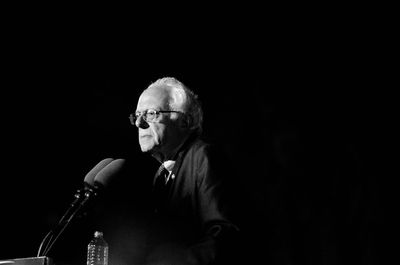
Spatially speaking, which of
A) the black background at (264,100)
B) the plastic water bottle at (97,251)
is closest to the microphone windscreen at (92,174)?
the plastic water bottle at (97,251)

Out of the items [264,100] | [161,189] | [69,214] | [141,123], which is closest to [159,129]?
[141,123]

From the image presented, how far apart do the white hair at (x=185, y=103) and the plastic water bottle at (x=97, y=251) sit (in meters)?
0.61

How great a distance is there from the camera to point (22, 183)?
115 inches

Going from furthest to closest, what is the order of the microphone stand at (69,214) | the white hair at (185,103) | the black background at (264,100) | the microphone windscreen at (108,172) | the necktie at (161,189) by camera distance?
the black background at (264,100)
the white hair at (185,103)
the necktie at (161,189)
the microphone windscreen at (108,172)
the microphone stand at (69,214)

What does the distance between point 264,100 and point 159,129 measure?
57.1 inches

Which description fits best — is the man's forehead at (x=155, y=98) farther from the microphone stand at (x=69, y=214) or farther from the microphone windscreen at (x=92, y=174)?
Answer: the microphone stand at (x=69, y=214)

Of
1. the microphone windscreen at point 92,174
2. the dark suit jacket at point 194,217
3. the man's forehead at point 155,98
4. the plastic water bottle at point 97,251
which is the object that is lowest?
the plastic water bottle at point 97,251

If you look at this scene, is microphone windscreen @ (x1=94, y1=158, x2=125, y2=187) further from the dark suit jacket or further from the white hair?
the white hair

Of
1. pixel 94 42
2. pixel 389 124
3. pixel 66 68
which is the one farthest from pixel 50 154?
pixel 389 124

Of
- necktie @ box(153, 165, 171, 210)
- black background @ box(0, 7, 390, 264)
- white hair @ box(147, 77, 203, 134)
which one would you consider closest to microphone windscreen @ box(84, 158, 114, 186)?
necktie @ box(153, 165, 171, 210)

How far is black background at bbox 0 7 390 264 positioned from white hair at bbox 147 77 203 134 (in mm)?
1030

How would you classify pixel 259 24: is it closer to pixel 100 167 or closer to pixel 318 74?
pixel 318 74

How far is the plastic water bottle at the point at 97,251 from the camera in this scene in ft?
6.94

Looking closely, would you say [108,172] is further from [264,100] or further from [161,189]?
[264,100]
